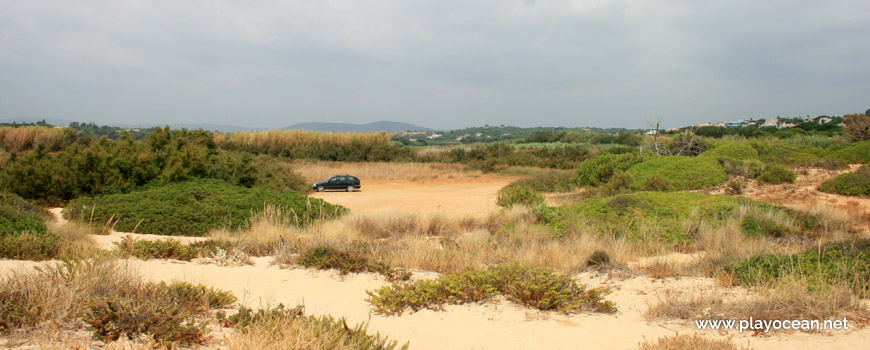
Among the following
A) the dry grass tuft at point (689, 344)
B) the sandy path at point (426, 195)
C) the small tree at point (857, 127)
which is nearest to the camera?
the dry grass tuft at point (689, 344)

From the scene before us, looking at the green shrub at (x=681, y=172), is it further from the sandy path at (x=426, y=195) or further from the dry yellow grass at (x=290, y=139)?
the dry yellow grass at (x=290, y=139)

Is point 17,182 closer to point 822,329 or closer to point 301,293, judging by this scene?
point 301,293

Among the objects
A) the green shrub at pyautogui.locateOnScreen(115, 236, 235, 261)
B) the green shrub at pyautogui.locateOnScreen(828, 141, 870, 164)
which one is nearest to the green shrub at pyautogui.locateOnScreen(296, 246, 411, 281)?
the green shrub at pyautogui.locateOnScreen(115, 236, 235, 261)

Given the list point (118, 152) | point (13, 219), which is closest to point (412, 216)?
point (13, 219)

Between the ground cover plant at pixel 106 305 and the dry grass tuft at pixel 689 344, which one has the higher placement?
the ground cover plant at pixel 106 305

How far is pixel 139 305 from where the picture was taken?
13.9 feet

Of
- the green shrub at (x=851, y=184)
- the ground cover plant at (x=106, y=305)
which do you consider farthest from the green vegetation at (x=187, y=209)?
the green shrub at (x=851, y=184)

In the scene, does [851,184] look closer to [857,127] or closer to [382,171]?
[857,127]

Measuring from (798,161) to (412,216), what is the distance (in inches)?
689

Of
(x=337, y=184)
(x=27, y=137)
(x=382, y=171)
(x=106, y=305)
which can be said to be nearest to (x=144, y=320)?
(x=106, y=305)

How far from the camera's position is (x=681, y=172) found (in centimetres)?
1841

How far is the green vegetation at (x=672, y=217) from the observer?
30.9 feet

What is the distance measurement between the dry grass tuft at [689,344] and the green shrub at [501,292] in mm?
1168

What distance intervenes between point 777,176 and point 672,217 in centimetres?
999
